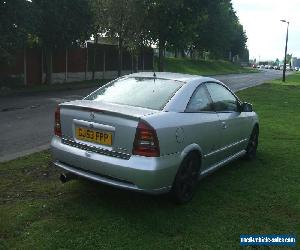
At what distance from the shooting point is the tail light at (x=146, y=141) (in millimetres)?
4703

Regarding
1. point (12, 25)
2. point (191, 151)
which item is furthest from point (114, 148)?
point (12, 25)

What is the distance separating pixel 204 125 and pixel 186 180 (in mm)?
766

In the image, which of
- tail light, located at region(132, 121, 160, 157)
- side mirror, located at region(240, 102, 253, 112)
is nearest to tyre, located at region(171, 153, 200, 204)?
tail light, located at region(132, 121, 160, 157)

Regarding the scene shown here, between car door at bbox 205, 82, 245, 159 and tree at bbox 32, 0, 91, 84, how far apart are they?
51.7 feet

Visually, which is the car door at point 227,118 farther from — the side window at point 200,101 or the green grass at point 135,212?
the green grass at point 135,212

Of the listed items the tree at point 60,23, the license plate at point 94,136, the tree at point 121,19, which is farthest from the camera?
the tree at point 121,19

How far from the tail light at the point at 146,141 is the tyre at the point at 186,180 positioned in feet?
1.80

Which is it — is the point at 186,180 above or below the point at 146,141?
below

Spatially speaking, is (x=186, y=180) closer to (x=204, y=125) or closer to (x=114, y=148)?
(x=204, y=125)

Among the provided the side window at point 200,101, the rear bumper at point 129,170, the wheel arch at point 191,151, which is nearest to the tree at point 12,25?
the side window at point 200,101

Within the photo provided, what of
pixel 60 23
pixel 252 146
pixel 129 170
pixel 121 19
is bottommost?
pixel 252 146

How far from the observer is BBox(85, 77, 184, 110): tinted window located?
539 cm

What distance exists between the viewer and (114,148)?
190 inches

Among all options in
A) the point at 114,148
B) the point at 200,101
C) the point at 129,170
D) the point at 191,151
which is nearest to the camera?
the point at 129,170
